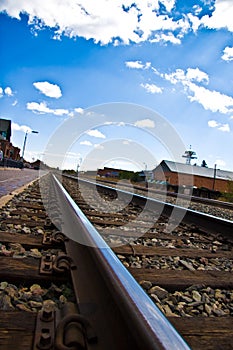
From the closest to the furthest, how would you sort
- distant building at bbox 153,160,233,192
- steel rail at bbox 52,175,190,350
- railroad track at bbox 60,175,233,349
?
steel rail at bbox 52,175,190,350 → railroad track at bbox 60,175,233,349 → distant building at bbox 153,160,233,192

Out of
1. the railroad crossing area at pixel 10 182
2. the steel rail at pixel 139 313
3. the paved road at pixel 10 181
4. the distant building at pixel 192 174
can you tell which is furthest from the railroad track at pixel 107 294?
the distant building at pixel 192 174

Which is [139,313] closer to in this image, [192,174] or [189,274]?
[189,274]

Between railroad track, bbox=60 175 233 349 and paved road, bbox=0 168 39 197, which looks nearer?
railroad track, bbox=60 175 233 349

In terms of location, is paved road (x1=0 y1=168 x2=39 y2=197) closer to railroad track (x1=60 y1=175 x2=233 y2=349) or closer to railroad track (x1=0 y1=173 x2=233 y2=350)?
railroad track (x1=60 y1=175 x2=233 y2=349)

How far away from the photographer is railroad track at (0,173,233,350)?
0.95m

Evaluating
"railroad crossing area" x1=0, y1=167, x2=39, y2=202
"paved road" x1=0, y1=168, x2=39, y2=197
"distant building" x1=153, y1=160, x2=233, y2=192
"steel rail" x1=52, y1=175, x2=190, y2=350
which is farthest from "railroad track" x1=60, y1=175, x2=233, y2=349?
"distant building" x1=153, y1=160, x2=233, y2=192

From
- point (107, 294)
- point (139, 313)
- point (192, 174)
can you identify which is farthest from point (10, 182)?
point (192, 174)

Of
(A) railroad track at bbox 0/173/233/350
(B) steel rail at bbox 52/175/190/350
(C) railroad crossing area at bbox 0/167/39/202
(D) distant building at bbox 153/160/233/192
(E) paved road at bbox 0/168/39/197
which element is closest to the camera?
(B) steel rail at bbox 52/175/190/350

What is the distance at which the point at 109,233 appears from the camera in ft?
10.9

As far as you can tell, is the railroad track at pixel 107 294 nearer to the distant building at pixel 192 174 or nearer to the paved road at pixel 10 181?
the paved road at pixel 10 181

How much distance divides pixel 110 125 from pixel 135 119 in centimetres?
103

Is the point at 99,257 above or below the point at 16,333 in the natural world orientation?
above

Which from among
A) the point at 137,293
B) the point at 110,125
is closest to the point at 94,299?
the point at 137,293

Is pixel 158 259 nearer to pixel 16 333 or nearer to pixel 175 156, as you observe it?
pixel 16 333
